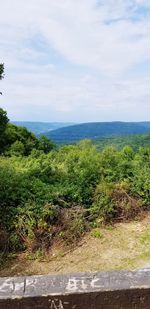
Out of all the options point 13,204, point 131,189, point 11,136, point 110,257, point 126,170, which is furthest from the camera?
point 11,136

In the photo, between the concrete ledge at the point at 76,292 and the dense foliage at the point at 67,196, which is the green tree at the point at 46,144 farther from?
the concrete ledge at the point at 76,292

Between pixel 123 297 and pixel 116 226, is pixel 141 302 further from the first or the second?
pixel 116 226

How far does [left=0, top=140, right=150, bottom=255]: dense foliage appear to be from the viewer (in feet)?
19.1

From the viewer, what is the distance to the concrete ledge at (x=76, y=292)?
1.52 meters

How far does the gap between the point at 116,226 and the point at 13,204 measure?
1961mm

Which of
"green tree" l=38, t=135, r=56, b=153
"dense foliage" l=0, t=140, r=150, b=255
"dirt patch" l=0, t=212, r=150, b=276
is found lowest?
"dirt patch" l=0, t=212, r=150, b=276

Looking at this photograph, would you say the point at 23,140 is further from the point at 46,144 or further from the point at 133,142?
the point at 133,142

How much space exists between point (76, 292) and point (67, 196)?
5145mm

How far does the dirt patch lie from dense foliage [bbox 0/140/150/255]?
0.28 meters

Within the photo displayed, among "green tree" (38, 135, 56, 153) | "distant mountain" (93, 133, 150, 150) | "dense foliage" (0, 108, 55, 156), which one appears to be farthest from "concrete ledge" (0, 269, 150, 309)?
"green tree" (38, 135, 56, 153)

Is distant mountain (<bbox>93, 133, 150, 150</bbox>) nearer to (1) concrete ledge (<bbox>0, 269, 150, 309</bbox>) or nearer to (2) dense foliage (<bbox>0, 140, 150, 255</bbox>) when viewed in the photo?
(2) dense foliage (<bbox>0, 140, 150, 255</bbox>)

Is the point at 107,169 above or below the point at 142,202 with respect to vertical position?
above

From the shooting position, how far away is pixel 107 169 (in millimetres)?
7594

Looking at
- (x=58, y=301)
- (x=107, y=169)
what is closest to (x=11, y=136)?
(x=107, y=169)
